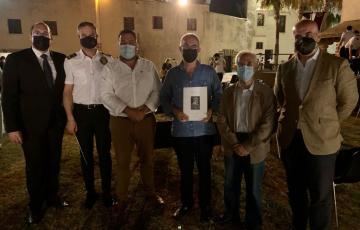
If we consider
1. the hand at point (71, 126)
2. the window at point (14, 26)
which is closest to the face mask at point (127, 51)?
the hand at point (71, 126)

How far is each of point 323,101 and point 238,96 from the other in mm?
849

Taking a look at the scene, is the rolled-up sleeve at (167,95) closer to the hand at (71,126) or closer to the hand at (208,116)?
the hand at (208,116)

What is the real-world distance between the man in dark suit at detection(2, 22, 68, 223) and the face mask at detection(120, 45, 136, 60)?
2.73 feet

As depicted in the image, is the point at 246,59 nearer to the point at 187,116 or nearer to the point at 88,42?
the point at 187,116

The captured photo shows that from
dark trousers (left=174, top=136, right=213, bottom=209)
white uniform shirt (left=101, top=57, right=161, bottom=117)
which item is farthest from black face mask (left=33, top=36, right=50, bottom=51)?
dark trousers (left=174, top=136, right=213, bottom=209)

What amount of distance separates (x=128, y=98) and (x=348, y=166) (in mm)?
2660

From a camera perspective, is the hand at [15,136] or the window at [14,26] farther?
the window at [14,26]

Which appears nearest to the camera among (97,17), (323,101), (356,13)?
(323,101)

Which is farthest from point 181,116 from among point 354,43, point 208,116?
point 354,43

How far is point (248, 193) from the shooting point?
360 centimetres

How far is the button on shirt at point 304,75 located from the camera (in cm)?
316

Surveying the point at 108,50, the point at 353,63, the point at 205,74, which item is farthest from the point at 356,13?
the point at 108,50

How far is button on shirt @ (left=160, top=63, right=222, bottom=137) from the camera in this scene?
3801 millimetres

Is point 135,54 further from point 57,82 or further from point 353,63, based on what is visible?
point 353,63
